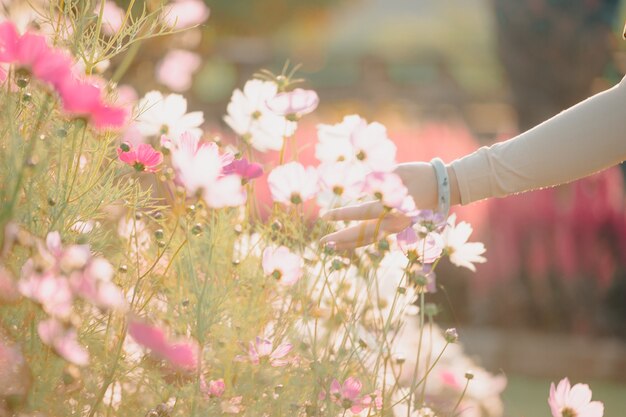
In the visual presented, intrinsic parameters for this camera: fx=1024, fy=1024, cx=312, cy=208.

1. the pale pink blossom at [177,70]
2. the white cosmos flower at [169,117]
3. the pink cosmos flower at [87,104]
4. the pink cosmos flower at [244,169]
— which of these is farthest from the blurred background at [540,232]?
the pink cosmos flower at [87,104]

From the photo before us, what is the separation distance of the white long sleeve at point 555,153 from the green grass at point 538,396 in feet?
7.01

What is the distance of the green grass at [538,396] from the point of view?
4153mm

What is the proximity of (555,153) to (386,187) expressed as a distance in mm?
461

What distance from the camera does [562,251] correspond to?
5.04 m

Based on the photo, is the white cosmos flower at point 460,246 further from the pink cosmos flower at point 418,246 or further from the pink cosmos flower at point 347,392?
the pink cosmos flower at point 347,392

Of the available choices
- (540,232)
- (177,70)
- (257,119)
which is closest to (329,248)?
(257,119)

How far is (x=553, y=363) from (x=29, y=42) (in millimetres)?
4000

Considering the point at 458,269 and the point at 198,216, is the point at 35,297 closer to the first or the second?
the point at 198,216

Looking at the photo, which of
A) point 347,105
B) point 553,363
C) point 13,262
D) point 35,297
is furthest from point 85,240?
point 347,105

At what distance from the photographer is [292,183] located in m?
1.68

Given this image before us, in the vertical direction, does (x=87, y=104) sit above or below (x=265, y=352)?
above

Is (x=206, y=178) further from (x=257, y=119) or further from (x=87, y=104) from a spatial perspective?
(x=257, y=119)

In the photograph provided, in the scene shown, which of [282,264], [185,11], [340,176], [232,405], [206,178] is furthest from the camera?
[185,11]

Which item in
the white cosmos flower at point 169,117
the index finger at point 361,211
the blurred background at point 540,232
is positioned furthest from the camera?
the blurred background at point 540,232
